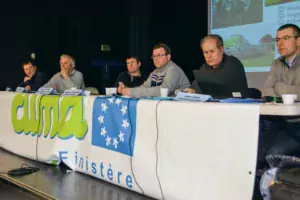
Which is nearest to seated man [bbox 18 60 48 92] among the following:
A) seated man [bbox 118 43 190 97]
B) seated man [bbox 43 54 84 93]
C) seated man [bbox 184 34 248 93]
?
seated man [bbox 43 54 84 93]

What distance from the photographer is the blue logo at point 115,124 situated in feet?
4.77

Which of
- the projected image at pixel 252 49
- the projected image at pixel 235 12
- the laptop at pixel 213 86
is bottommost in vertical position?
the laptop at pixel 213 86

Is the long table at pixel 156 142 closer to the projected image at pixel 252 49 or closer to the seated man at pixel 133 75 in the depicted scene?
the seated man at pixel 133 75

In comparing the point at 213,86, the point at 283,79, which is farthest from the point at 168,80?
the point at 283,79

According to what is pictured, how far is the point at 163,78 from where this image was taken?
7.98 ft

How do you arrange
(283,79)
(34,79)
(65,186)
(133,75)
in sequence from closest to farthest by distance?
(65,186) < (283,79) < (133,75) < (34,79)

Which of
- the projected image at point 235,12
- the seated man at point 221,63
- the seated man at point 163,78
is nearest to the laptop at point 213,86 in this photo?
the seated man at point 221,63

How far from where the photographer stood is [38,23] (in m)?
5.18

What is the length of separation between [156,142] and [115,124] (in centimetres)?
25

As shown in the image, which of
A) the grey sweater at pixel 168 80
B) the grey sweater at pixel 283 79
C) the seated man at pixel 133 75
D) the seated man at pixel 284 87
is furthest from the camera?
the seated man at pixel 133 75

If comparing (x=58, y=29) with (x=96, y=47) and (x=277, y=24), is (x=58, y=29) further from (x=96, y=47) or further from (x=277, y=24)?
(x=277, y=24)

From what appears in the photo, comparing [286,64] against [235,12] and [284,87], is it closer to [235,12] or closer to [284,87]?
[284,87]

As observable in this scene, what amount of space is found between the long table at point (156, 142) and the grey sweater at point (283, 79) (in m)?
0.72

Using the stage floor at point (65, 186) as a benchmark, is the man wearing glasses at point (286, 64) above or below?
above
